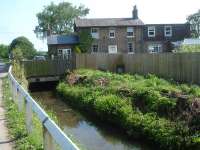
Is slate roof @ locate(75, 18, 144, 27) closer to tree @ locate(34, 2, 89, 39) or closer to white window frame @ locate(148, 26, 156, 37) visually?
white window frame @ locate(148, 26, 156, 37)

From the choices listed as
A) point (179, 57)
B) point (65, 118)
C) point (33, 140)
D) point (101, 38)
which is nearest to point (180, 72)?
point (179, 57)

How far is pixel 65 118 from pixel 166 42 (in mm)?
36680

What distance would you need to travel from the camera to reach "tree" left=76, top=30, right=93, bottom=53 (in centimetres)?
5281

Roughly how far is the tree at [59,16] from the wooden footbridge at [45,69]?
5327 centimetres

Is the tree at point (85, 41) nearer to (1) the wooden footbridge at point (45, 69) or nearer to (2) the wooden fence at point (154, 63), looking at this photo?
(2) the wooden fence at point (154, 63)

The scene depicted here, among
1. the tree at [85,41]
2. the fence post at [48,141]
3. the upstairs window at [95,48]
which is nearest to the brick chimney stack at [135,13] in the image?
the upstairs window at [95,48]

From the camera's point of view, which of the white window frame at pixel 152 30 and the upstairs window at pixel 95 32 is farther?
the white window frame at pixel 152 30

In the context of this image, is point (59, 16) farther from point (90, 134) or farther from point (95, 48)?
point (90, 134)

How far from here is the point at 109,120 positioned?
17.4 m

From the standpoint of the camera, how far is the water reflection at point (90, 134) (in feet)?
45.9

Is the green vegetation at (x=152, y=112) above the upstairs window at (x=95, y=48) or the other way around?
the other way around

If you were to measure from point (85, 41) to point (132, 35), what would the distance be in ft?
20.5

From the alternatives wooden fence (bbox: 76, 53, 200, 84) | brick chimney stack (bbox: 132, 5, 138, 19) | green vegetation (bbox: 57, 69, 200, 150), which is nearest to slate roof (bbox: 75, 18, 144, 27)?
brick chimney stack (bbox: 132, 5, 138, 19)

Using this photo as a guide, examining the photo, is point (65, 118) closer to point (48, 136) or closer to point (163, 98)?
point (163, 98)
